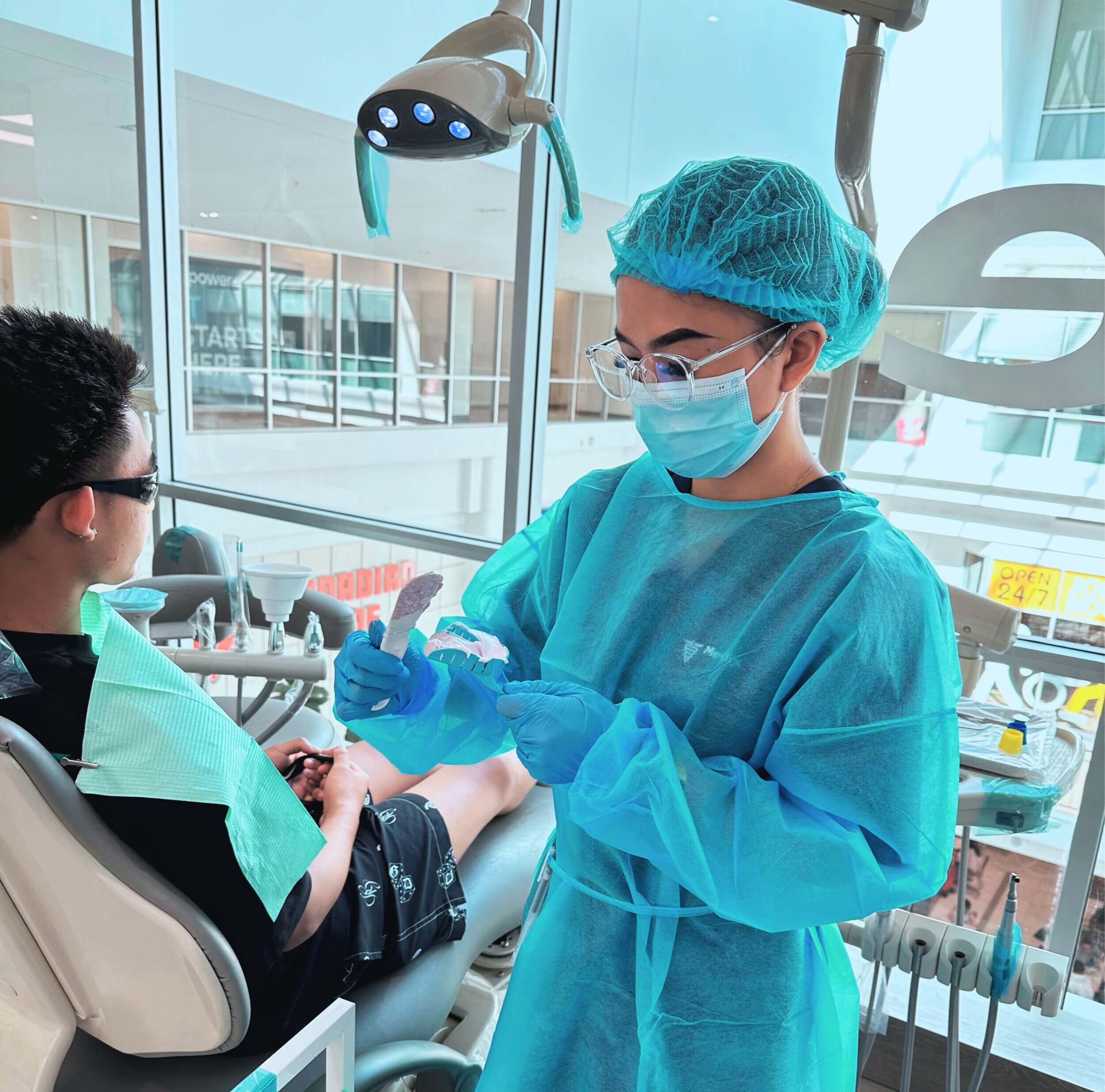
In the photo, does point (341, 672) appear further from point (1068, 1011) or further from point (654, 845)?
point (1068, 1011)

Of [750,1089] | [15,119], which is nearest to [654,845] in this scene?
[750,1089]

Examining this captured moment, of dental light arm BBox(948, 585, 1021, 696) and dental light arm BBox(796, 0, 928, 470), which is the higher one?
dental light arm BBox(796, 0, 928, 470)

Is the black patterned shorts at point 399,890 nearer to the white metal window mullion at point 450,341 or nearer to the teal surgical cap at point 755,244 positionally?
the teal surgical cap at point 755,244

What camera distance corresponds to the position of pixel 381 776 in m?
1.54

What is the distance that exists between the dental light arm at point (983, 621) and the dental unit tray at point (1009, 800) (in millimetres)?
178

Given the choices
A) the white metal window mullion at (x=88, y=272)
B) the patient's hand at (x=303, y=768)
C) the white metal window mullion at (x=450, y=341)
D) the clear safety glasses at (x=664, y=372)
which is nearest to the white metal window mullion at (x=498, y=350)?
the white metal window mullion at (x=450, y=341)

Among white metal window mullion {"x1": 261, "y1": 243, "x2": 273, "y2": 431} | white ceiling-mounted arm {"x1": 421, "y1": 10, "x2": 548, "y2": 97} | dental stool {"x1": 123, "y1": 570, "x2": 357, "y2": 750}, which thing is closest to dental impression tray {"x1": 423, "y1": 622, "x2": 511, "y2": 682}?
white ceiling-mounted arm {"x1": 421, "y1": 10, "x2": 548, "y2": 97}

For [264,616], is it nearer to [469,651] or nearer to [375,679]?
[375,679]

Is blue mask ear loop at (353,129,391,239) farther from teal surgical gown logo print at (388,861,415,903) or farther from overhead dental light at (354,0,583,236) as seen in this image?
teal surgical gown logo print at (388,861,415,903)

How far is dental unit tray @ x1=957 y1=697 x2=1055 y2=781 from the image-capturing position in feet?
3.83

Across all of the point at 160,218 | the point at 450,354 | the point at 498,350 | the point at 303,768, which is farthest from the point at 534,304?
the point at 160,218

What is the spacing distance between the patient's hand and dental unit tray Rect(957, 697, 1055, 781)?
92 cm

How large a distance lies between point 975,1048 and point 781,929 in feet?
3.97

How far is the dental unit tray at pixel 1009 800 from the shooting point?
3.78 ft
